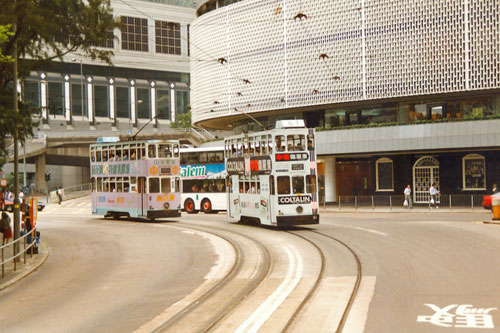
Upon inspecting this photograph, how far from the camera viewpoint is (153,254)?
22203 millimetres

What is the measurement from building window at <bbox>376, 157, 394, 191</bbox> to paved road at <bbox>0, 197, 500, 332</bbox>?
25.0 metres

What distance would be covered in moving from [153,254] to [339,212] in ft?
83.5

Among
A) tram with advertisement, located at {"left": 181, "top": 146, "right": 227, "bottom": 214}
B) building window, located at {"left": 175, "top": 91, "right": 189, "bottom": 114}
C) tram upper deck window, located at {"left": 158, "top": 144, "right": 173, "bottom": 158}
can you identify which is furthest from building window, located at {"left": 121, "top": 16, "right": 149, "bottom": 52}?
tram upper deck window, located at {"left": 158, "top": 144, "right": 173, "bottom": 158}

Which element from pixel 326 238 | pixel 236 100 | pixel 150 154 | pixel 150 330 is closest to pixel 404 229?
pixel 326 238

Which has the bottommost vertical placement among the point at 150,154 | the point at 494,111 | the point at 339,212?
the point at 339,212

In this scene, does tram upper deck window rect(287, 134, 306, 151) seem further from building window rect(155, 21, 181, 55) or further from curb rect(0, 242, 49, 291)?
building window rect(155, 21, 181, 55)

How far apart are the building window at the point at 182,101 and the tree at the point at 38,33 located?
8239 cm

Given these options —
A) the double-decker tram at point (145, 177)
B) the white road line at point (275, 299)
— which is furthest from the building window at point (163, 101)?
the white road line at point (275, 299)

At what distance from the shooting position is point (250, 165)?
29.5 m

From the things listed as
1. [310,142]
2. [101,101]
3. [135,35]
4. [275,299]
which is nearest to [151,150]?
[310,142]

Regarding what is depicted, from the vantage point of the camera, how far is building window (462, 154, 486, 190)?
48125 millimetres

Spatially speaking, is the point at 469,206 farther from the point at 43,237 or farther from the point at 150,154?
the point at 43,237

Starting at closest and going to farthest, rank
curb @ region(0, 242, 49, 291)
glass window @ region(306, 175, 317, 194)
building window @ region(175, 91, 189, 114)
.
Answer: curb @ region(0, 242, 49, 291) < glass window @ region(306, 175, 317, 194) < building window @ region(175, 91, 189, 114)

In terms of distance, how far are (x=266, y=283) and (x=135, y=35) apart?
282 feet
